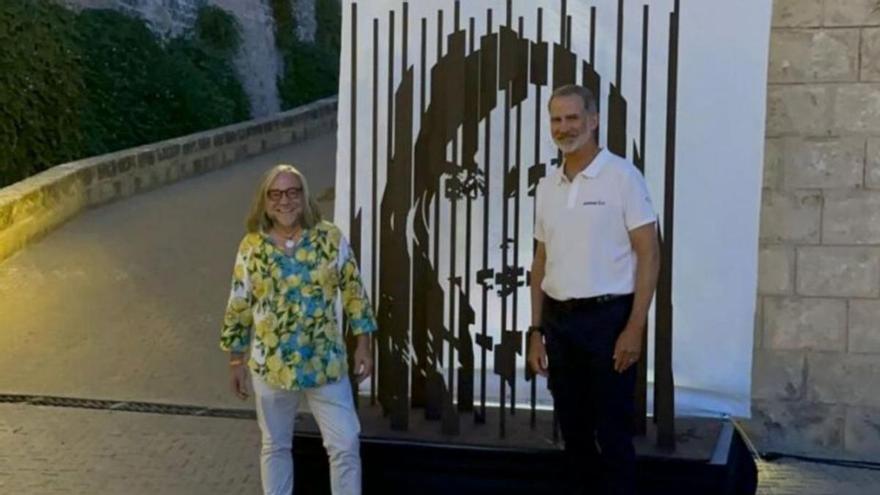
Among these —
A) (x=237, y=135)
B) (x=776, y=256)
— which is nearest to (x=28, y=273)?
(x=776, y=256)

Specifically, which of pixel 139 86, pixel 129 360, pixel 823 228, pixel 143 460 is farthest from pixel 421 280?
pixel 139 86

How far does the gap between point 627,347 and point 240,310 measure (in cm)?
146

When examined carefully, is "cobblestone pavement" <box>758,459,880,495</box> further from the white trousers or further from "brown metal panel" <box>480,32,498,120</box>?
"brown metal panel" <box>480,32,498,120</box>

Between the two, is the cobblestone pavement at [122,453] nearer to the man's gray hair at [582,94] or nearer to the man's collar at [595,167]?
the man's collar at [595,167]

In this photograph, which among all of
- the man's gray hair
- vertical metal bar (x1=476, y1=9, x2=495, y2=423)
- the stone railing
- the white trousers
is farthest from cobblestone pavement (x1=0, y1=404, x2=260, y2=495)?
the stone railing

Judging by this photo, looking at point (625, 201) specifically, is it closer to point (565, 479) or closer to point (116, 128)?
point (565, 479)

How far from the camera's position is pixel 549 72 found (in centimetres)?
519

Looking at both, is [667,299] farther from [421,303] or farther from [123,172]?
[123,172]

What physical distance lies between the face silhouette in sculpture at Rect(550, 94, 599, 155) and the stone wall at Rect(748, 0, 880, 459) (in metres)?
1.79

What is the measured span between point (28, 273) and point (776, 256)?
5937 millimetres

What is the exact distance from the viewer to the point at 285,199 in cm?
445

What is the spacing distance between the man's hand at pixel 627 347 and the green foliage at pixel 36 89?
8818mm

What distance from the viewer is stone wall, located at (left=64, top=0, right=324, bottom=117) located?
57.3 feet

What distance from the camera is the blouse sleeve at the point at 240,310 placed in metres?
4.56
